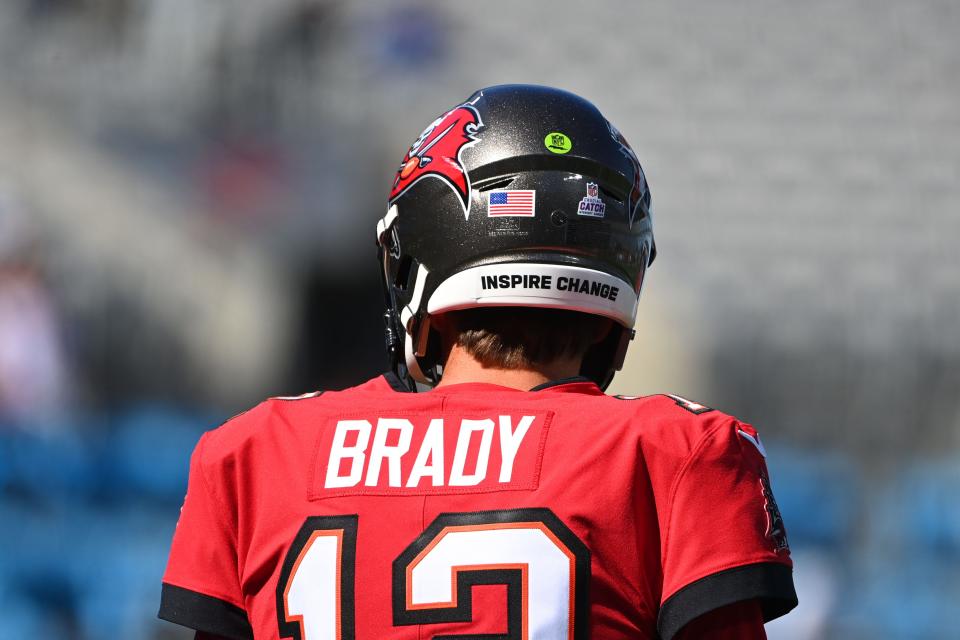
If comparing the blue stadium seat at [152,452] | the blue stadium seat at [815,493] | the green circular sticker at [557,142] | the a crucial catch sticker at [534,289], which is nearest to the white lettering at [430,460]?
the a crucial catch sticker at [534,289]

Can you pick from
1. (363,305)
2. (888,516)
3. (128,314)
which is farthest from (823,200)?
(128,314)

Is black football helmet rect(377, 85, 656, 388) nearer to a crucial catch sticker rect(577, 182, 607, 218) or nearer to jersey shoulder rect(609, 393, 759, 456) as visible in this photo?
a crucial catch sticker rect(577, 182, 607, 218)

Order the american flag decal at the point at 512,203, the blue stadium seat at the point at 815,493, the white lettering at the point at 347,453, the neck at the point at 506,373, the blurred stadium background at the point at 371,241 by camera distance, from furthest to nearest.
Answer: the blue stadium seat at the point at 815,493 < the blurred stadium background at the point at 371,241 < the american flag decal at the point at 512,203 < the neck at the point at 506,373 < the white lettering at the point at 347,453

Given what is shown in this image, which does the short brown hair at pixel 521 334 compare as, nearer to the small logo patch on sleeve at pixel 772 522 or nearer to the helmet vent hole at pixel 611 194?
the helmet vent hole at pixel 611 194

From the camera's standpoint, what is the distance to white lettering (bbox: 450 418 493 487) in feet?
4.09

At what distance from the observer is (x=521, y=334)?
4.79ft

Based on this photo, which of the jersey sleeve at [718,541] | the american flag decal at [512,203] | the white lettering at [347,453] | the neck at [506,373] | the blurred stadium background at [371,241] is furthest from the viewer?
the blurred stadium background at [371,241]

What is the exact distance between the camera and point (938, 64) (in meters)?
5.85

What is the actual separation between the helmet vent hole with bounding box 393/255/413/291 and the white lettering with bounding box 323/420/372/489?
331 millimetres

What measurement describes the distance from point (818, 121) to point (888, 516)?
6.25 feet

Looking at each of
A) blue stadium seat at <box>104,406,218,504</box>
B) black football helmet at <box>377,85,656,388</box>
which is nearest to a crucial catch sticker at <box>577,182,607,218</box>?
black football helmet at <box>377,85,656,388</box>

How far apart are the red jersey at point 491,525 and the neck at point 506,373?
7 cm

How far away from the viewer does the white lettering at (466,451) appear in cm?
125

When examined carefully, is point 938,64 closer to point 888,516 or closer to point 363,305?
point 888,516
